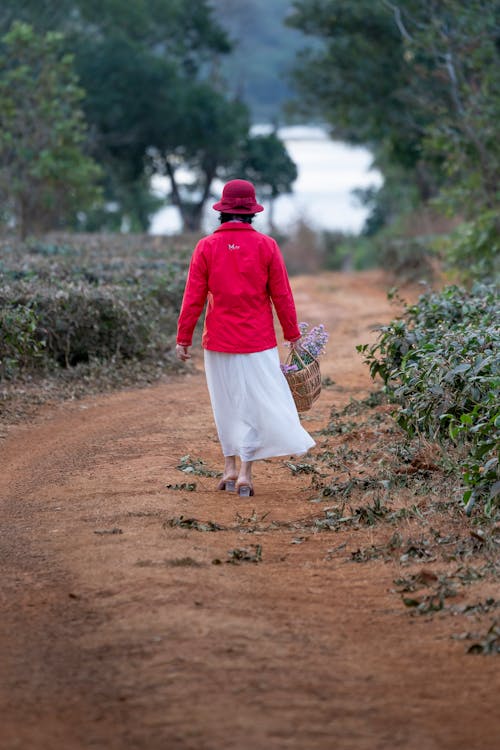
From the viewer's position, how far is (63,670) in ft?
12.5

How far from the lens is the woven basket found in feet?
21.0

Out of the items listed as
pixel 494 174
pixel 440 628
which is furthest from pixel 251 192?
pixel 494 174

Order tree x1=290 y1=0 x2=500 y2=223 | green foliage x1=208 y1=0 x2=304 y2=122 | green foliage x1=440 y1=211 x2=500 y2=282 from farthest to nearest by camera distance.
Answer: green foliage x1=208 y1=0 x2=304 y2=122
tree x1=290 y1=0 x2=500 y2=223
green foliage x1=440 y1=211 x2=500 y2=282

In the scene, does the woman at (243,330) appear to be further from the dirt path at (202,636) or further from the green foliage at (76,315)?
the green foliage at (76,315)

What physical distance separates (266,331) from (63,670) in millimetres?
2787

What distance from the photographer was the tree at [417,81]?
1861 cm

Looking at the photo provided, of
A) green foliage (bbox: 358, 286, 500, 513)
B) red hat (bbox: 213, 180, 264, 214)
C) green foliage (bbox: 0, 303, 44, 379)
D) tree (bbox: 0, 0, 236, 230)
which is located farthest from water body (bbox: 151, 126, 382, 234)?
red hat (bbox: 213, 180, 264, 214)

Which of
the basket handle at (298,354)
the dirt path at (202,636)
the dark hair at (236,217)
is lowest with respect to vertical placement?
the dirt path at (202,636)

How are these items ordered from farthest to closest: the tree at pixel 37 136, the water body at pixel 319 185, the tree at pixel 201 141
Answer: the water body at pixel 319 185
the tree at pixel 201 141
the tree at pixel 37 136

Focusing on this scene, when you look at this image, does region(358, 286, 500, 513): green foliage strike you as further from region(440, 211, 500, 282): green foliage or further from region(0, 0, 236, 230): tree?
region(0, 0, 236, 230): tree

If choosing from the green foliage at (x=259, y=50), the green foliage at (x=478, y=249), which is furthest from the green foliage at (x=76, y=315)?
the green foliage at (x=259, y=50)

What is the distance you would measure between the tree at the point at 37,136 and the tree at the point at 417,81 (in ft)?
20.1

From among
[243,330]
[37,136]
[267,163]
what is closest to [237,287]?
[243,330]


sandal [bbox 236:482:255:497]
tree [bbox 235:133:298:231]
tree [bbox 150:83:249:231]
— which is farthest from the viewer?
tree [bbox 235:133:298:231]
